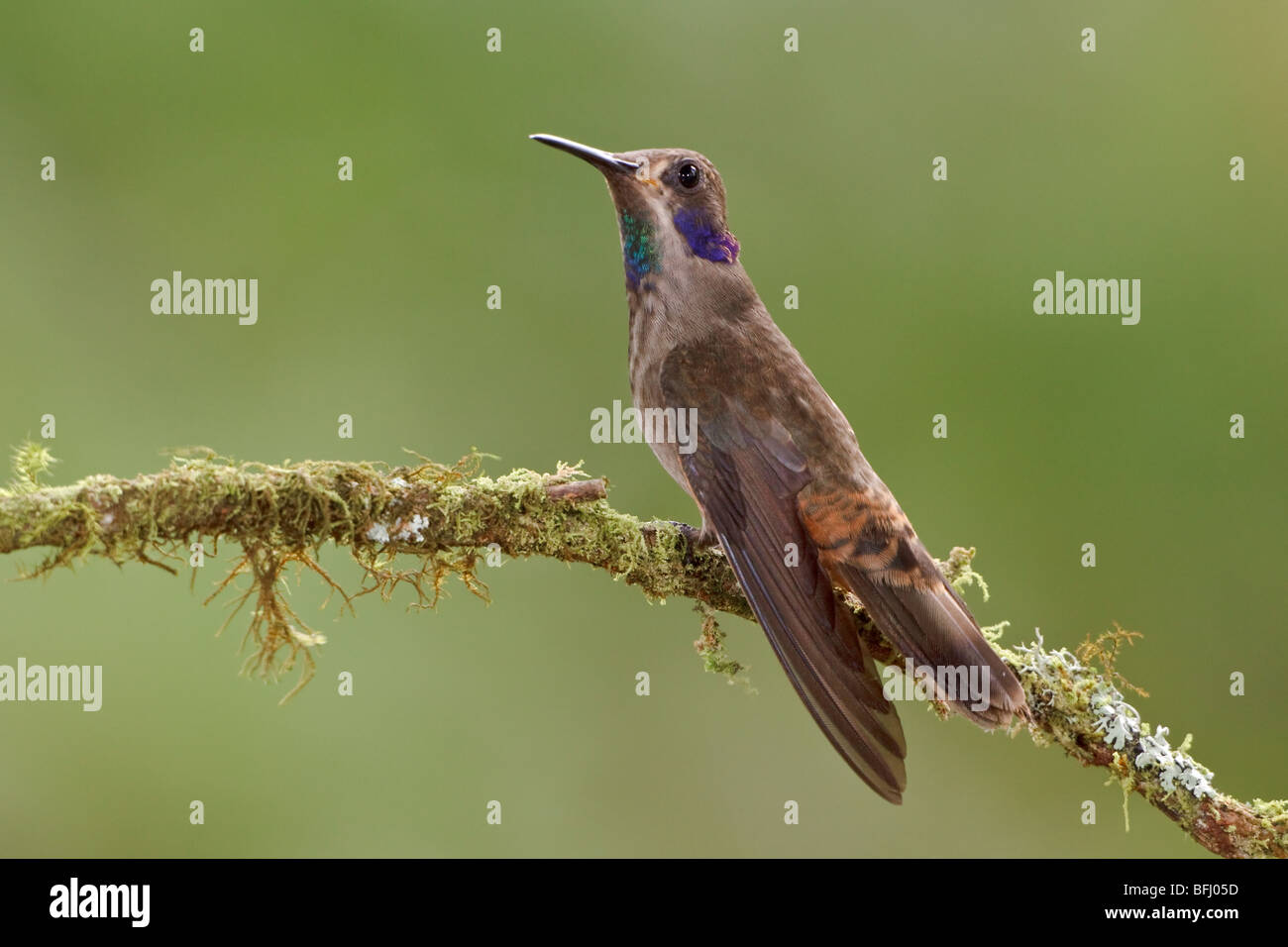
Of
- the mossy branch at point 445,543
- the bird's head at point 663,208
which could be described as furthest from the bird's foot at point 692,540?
the bird's head at point 663,208

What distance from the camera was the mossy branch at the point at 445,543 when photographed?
2217 millimetres

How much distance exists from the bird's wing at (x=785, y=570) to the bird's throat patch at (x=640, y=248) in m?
0.35

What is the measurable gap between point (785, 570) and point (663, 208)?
1.22 m

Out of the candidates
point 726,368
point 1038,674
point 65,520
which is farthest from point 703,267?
point 65,520

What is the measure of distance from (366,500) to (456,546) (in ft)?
0.74

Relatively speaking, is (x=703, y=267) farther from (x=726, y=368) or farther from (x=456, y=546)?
(x=456, y=546)

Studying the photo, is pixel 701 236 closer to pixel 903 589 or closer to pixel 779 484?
pixel 779 484

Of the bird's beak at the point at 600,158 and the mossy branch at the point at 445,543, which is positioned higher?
the bird's beak at the point at 600,158

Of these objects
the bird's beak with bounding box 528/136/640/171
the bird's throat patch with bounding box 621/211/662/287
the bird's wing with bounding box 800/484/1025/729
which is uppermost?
the bird's beak with bounding box 528/136/640/171

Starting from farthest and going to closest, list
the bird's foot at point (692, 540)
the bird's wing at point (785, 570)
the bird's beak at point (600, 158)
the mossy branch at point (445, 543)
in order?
1. the bird's beak at point (600, 158)
2. the bird's foot at point (692, 540)
3. the bird's wing at point (785, 570)
4. the mossy branch at point (445, 543)

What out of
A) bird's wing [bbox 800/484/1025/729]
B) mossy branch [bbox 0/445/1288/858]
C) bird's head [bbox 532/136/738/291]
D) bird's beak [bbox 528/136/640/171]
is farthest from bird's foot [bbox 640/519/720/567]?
bird's beak [bbox 528/136/640/171]

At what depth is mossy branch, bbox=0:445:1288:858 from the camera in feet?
7.27

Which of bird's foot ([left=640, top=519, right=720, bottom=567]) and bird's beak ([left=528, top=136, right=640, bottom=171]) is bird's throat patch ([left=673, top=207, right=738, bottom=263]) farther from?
bird's foot ([left=640, top=519, right=720, bottom=567])

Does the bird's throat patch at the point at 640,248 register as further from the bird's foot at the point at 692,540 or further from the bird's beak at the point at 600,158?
the bird's foot at the point at 692,540
